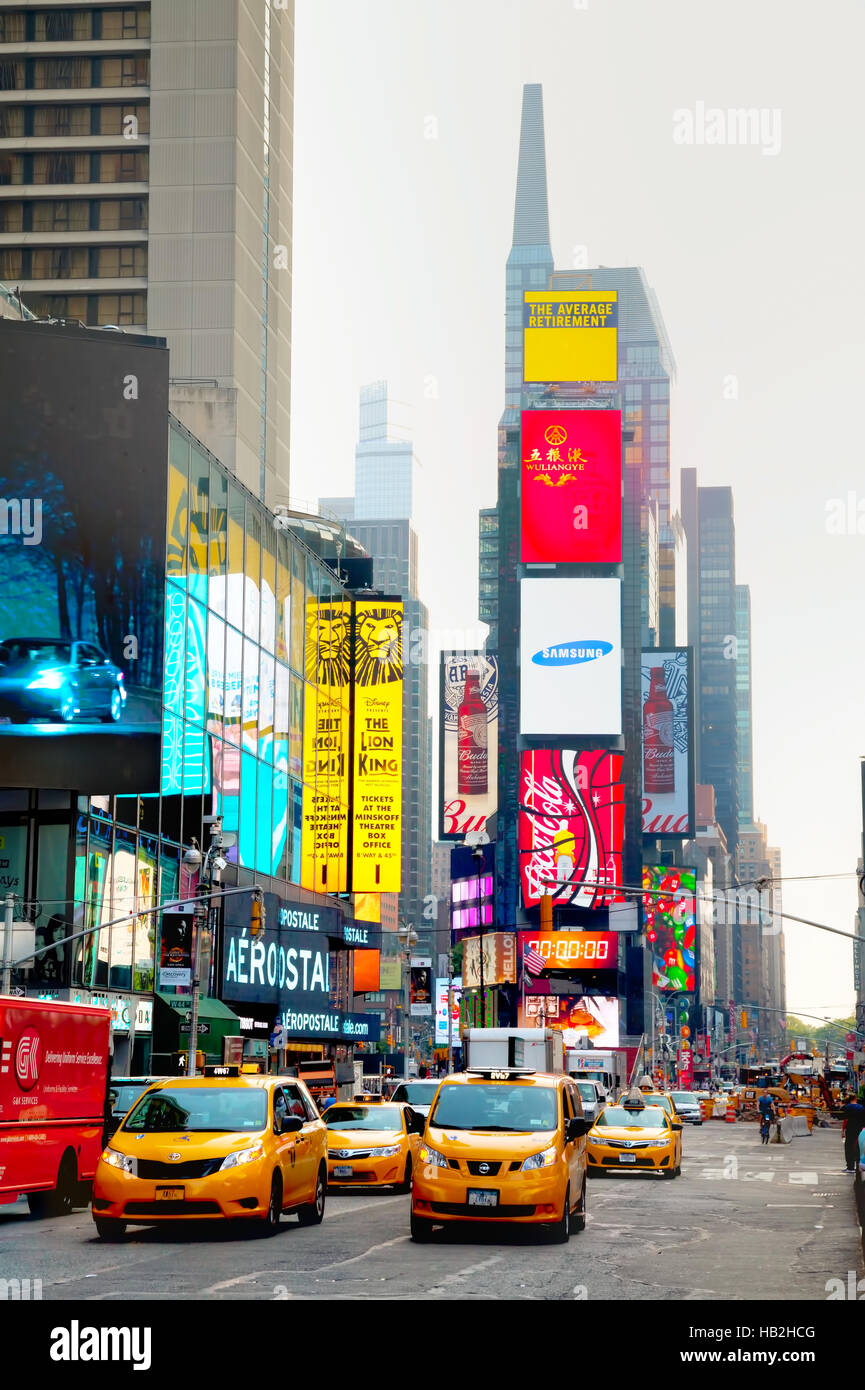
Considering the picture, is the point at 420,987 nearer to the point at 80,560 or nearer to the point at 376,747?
the point at 376,747

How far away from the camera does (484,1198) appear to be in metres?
19.5

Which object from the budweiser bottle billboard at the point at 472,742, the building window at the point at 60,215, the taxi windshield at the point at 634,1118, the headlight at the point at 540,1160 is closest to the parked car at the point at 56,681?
the taxi windshield at the point at 634,1118

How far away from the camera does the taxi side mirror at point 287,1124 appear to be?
20.5 meters

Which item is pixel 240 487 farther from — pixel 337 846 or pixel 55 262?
pixel 55 262

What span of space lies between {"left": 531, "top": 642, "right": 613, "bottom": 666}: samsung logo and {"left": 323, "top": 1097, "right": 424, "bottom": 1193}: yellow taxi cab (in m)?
103

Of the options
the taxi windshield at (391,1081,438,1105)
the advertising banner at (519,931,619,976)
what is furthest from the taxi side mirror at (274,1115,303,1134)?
the advertising banner at (519,931,619,976)

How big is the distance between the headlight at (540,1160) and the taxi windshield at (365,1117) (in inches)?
379

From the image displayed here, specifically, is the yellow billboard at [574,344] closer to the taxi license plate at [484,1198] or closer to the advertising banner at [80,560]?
the advertising banner at [80,560]

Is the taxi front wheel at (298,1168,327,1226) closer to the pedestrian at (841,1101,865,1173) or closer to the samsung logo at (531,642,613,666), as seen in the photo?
the pedestrian at (841,1101,865,1173)

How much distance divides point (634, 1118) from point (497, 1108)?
15935 millimetres

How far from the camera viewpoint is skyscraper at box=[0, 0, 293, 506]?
9494 centimetres

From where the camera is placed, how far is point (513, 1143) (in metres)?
19.9
